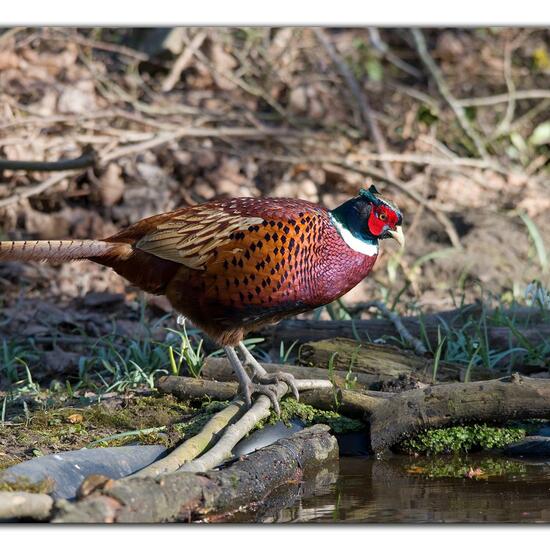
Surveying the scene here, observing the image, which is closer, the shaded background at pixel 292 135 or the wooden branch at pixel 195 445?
the wooden branch at pixel 195 445

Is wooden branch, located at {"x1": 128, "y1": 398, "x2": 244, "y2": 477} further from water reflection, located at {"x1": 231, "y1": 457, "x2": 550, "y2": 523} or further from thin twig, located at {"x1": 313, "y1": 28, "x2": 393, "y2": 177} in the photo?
thin twig, located at {"x1": 313, "y1": 28, "x2": 393, "y2": 177}

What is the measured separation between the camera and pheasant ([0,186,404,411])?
404 cm

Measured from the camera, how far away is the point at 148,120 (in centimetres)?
742

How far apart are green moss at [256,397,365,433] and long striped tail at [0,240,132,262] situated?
0.94m

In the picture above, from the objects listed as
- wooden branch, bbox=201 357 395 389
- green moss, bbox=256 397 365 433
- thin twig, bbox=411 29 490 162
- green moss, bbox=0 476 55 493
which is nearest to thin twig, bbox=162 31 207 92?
thin twig, bbox=411 29 490 162

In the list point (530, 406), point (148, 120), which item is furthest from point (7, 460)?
point (148, 120)

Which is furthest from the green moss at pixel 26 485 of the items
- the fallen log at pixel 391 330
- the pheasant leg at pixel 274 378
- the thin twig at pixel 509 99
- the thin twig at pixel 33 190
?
the thin twig at pixel 509 99

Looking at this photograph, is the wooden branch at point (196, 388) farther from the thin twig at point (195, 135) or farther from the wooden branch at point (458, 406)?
the thin twig at point (195, 135)

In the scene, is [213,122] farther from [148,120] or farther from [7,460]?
[7,460]

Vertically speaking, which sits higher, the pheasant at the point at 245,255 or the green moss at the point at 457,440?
the pheasant at the point at 245,255

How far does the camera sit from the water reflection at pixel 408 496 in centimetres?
346

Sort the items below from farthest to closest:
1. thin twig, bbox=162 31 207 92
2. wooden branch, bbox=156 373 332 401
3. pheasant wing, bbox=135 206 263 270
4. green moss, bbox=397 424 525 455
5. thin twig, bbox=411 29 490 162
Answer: thin twig, bbox=162 31 207 92
thin twig, bbox=411 29 490 162
wooden branch, bbox=156 373 332 401
green moss, bbox=397 424 525 455
pheasant wing, bbox=135 206 263 270

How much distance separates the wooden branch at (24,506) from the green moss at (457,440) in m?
1.70

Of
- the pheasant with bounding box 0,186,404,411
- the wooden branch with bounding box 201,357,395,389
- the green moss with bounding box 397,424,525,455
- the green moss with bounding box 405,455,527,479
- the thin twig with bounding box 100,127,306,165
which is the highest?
the thin twig with bounding box 100,127,306,165
